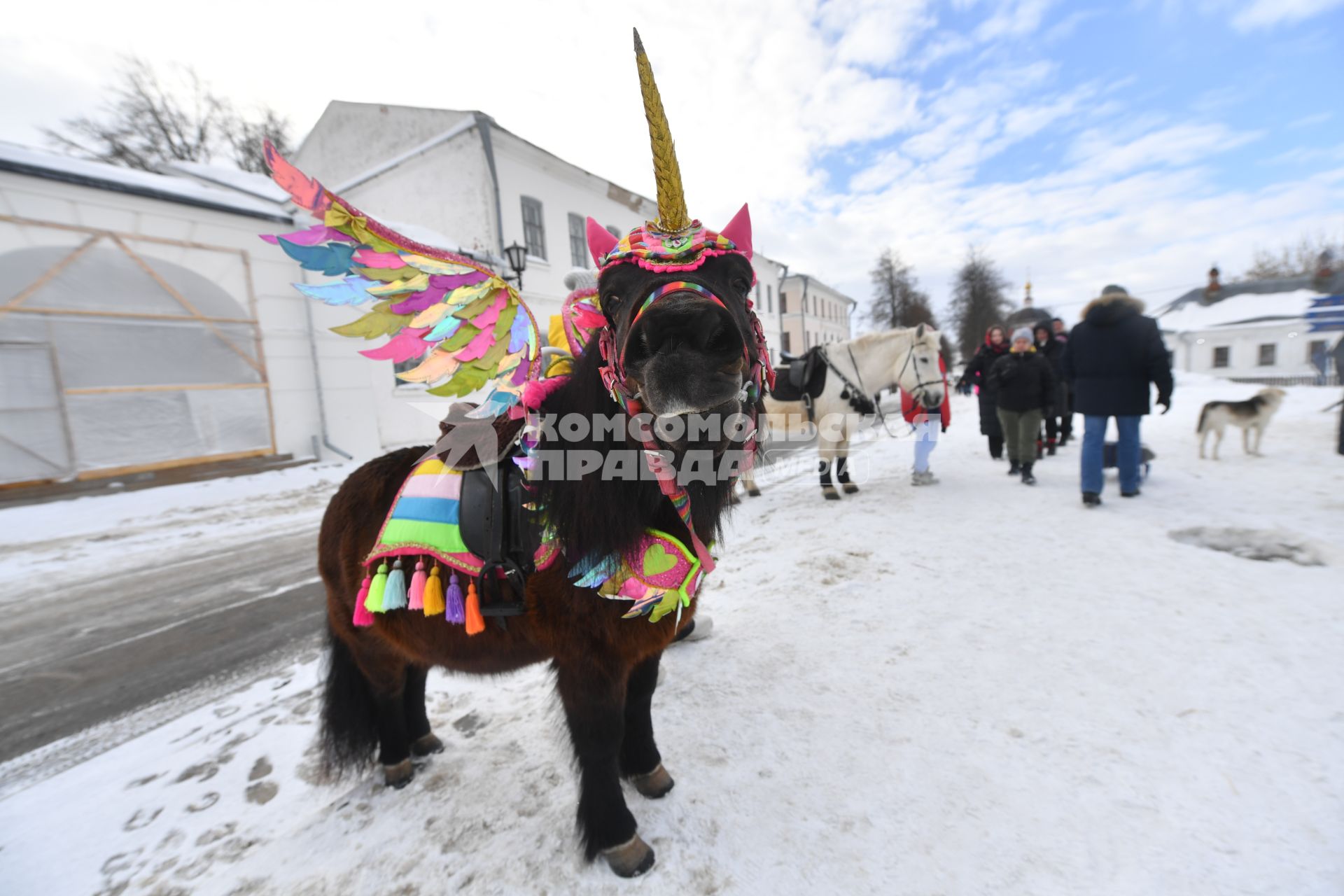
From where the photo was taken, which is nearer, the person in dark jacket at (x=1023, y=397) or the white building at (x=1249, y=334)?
the person in dark jacket at (x=1023, y=397)

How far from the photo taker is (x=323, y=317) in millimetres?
9711

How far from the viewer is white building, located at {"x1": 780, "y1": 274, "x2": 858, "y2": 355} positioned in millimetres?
36000

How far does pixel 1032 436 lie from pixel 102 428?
12.9 meters

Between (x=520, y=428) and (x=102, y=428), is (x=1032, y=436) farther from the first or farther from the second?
(x=102, y=428)

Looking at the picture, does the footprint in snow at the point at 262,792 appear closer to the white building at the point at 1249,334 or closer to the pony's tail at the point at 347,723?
the pony's tail at the point at 347,723

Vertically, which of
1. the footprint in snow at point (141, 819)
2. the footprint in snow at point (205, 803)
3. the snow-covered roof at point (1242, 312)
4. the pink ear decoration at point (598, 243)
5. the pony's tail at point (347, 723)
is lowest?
the footprint in snow at point (205, 803)

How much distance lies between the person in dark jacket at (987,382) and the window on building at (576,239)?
503 inches

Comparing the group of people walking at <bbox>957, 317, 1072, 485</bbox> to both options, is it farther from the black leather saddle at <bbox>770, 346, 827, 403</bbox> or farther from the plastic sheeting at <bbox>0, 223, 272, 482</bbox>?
the plastic sheeting at <bbox>0, 223, 272, 482</bbox>

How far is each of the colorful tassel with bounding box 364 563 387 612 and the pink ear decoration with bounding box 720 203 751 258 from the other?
157cm

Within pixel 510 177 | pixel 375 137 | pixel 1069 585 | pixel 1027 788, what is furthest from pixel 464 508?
pixel 375 137

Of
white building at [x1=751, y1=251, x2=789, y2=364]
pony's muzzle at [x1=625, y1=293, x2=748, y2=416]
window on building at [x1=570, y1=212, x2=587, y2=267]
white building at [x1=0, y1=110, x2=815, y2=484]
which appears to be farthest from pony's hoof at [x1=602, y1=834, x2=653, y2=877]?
white building at [x1=751, y1=251, x2=789, y2=364]

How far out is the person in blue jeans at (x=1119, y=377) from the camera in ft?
14.9

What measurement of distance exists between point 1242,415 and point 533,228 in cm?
1558

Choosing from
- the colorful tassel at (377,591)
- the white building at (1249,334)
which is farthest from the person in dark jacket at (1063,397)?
the white building at (1249,334)
